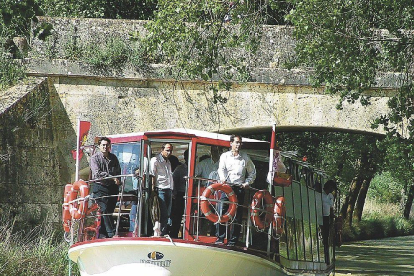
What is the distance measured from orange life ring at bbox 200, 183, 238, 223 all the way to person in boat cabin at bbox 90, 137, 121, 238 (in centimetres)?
130

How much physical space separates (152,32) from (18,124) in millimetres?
3727

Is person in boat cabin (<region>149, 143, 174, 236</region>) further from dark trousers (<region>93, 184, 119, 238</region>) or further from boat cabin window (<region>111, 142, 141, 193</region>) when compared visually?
dark trousers (<region>93, 184, 119, 238</region>)

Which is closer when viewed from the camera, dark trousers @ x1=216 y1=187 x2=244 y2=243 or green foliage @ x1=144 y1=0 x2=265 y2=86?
dark trousers @ x1=216 y1=187 x2=244 y2=243

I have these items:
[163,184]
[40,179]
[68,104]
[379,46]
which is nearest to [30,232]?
[40,179]

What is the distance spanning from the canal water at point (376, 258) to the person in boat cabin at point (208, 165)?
776cm

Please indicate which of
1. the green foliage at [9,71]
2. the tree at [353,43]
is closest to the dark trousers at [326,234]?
the tree at [353,43]

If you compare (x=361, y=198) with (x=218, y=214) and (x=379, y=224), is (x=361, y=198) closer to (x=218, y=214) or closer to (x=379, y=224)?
(x=379, y=224)

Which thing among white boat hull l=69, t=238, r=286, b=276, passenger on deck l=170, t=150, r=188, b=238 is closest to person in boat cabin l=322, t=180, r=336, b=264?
white boat hull l=69, t=238, r=286, b=276

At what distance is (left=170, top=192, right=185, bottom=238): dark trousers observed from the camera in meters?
12.3

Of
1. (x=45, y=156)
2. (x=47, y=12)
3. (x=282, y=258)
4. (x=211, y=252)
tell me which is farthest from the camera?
(x=47, y=12)

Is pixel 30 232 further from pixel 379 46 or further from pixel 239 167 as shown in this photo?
pixel 379 46

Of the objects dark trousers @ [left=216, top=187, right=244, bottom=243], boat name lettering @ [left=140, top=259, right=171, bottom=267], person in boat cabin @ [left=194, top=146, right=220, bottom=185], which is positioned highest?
person in boat cabin @ [left=194, top=146, right=220, bottom=185]

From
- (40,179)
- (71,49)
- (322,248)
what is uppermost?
(71,49)

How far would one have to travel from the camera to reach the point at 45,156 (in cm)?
1686
